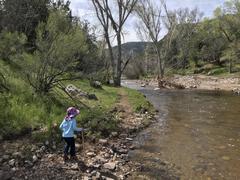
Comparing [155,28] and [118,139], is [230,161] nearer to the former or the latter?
[118,139]

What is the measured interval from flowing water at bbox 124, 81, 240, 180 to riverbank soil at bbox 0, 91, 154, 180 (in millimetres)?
630

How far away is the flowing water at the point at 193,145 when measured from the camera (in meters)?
9.62

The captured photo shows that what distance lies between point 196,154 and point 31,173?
5.50 metres

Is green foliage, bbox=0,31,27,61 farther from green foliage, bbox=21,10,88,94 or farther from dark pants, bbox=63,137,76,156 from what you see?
dark pants, bbox=63,137,76,156

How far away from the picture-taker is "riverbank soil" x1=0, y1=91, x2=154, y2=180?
8430 millimetres

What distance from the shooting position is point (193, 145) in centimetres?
1233

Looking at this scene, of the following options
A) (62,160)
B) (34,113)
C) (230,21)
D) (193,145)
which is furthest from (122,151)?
(230,21)

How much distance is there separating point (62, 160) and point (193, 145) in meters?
5.16

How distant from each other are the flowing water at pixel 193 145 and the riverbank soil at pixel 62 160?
0.63 m

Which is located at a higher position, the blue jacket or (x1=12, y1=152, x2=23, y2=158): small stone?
the blue jacket

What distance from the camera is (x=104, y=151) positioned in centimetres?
1080

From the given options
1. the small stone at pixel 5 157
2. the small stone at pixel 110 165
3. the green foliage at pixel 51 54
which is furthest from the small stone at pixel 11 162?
the green foliage at pixel 51 54

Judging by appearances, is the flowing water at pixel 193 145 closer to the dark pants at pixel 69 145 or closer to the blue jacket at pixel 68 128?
the dark pants at pixel 69 145

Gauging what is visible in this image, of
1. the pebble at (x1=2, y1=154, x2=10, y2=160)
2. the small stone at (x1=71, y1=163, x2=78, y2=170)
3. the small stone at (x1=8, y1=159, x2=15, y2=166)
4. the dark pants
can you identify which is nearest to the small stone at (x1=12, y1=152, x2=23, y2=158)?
the pebble at (x1=2, y1=154, x2=10, y2=160)
